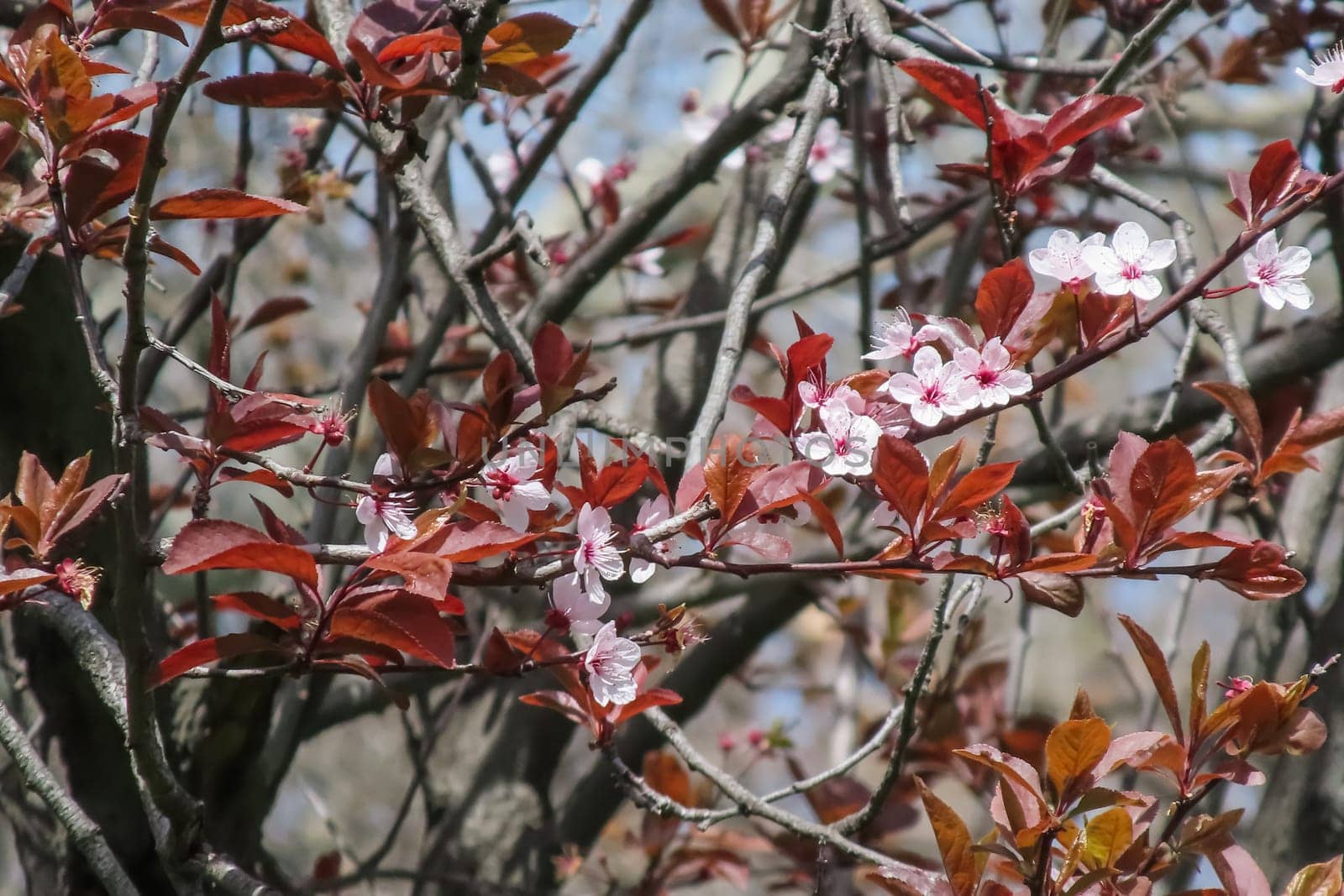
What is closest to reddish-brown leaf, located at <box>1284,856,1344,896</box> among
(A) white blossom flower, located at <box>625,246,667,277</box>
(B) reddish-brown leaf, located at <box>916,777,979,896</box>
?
(B) reddish-brown leaf, located at <box>916,777,979,896</box>

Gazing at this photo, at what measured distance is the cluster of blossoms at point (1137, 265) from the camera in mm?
917

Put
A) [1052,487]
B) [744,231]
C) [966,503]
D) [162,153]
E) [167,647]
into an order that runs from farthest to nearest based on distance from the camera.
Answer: [744,231] → [1052,487] → [167,647] → [966,503] → [162,153]

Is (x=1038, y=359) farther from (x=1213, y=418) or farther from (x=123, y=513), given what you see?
(x=123, y=513)

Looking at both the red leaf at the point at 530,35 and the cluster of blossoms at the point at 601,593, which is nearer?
the cluster of blossoms at the point at 601,593

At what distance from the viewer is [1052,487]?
1.93m

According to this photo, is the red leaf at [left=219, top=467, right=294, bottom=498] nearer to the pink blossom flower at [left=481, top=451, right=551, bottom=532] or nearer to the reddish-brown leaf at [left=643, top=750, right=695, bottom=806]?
the pink blossom flower at [left=481, top=451, right=551, bottom=532]

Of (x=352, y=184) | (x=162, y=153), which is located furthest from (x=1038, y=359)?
(x=162, y=153)

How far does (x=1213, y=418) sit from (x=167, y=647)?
1608mm

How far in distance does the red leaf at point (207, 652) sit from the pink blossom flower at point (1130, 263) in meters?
0.73

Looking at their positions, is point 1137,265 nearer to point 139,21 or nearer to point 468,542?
point 468,542

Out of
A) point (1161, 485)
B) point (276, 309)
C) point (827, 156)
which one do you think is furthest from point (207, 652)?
point (827, 156)

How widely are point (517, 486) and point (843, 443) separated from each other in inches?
10.5

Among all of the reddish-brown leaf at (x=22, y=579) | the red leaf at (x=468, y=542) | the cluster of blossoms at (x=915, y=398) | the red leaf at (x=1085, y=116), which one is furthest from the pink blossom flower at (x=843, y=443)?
the reddish-brown leaf at (x=22, y=579)

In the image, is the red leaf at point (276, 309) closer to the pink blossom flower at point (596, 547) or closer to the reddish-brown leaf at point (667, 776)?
the reddish-brown leaf at point (667, 776)
